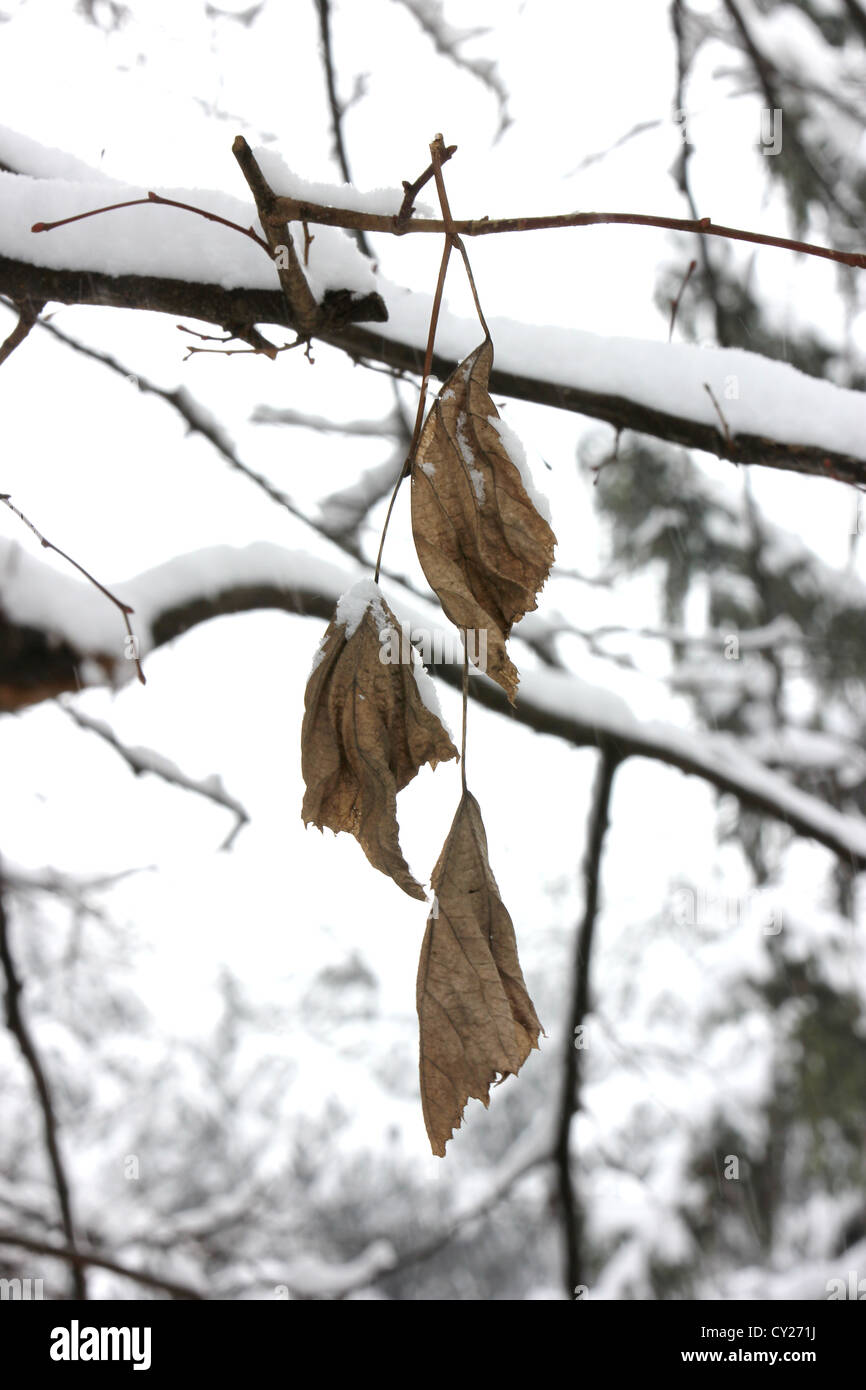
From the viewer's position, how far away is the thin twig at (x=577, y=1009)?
7.30ft

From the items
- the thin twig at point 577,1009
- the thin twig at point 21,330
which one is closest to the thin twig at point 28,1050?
the thin twig at point 577,1009

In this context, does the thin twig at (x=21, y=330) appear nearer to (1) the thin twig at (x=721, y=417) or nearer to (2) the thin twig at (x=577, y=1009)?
(1) the thin twig at (x=721, y=417)

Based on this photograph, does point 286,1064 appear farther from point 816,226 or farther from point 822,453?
point 822,453

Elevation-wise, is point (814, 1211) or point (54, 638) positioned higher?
point (54, 638)

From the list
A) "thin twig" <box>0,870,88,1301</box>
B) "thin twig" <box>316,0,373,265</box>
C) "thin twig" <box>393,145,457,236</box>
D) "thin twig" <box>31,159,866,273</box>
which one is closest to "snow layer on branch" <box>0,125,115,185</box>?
"thin twig" <box>31,159,866,273</box>

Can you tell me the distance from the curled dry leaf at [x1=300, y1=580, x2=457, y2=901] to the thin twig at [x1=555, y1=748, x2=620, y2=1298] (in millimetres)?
1533

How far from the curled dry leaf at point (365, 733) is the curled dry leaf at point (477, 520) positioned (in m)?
0.07

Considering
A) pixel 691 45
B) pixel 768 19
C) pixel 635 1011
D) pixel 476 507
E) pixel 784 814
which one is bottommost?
pixel 476 507

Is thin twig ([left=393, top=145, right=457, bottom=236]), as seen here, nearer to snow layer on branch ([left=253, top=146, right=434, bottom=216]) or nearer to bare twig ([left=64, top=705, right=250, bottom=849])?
snow layer on branch ([left=253, top=146, right=434, bottom=216])
